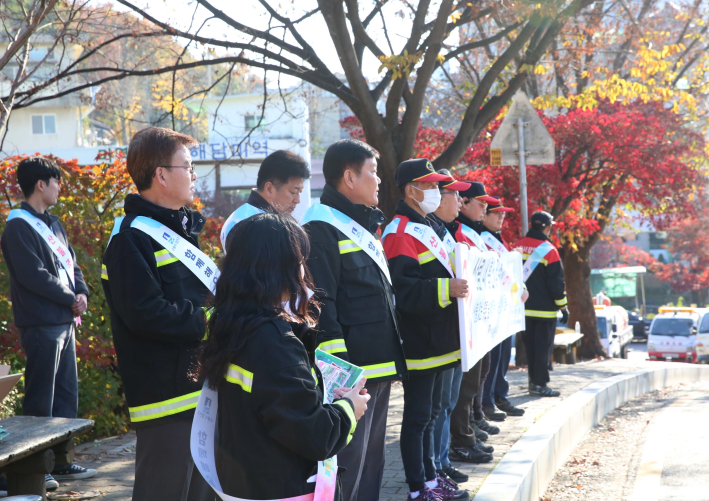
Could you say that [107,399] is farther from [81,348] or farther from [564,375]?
[564,375]

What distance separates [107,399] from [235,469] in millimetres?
4835

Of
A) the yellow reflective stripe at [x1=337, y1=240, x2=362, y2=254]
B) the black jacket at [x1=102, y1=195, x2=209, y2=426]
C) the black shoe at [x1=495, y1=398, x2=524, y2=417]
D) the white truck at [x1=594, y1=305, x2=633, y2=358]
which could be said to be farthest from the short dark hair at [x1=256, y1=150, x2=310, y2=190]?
the white truck at [x1=594, y1=305, x2=633, y2=358]

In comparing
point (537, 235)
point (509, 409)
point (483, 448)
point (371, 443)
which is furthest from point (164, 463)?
point (537, 235)

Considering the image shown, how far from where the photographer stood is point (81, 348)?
618 centimetres

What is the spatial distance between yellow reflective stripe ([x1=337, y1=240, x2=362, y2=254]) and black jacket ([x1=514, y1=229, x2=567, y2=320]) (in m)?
5.36

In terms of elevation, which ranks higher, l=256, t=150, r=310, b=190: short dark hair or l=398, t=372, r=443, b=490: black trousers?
l=256, t=150, r=310, b=190: short dark hair

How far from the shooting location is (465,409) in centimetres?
559

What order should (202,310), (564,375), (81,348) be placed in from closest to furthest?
(202,310), (81,348), (564,375)

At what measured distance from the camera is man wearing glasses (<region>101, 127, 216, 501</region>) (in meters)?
2.87

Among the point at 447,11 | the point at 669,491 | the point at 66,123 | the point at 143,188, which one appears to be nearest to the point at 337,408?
the point at 143,188

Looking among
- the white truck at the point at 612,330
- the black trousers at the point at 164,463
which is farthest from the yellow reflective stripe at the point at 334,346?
the white truck at the point at 612,330

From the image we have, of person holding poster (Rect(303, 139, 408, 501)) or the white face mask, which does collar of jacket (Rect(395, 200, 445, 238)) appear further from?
person holding poster (Rect(303, 139, 408, 501))

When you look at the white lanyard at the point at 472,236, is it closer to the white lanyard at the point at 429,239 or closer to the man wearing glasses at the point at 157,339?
the white lanyard at the point at 429,239

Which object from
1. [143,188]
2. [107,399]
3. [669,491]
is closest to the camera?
[143,188]
